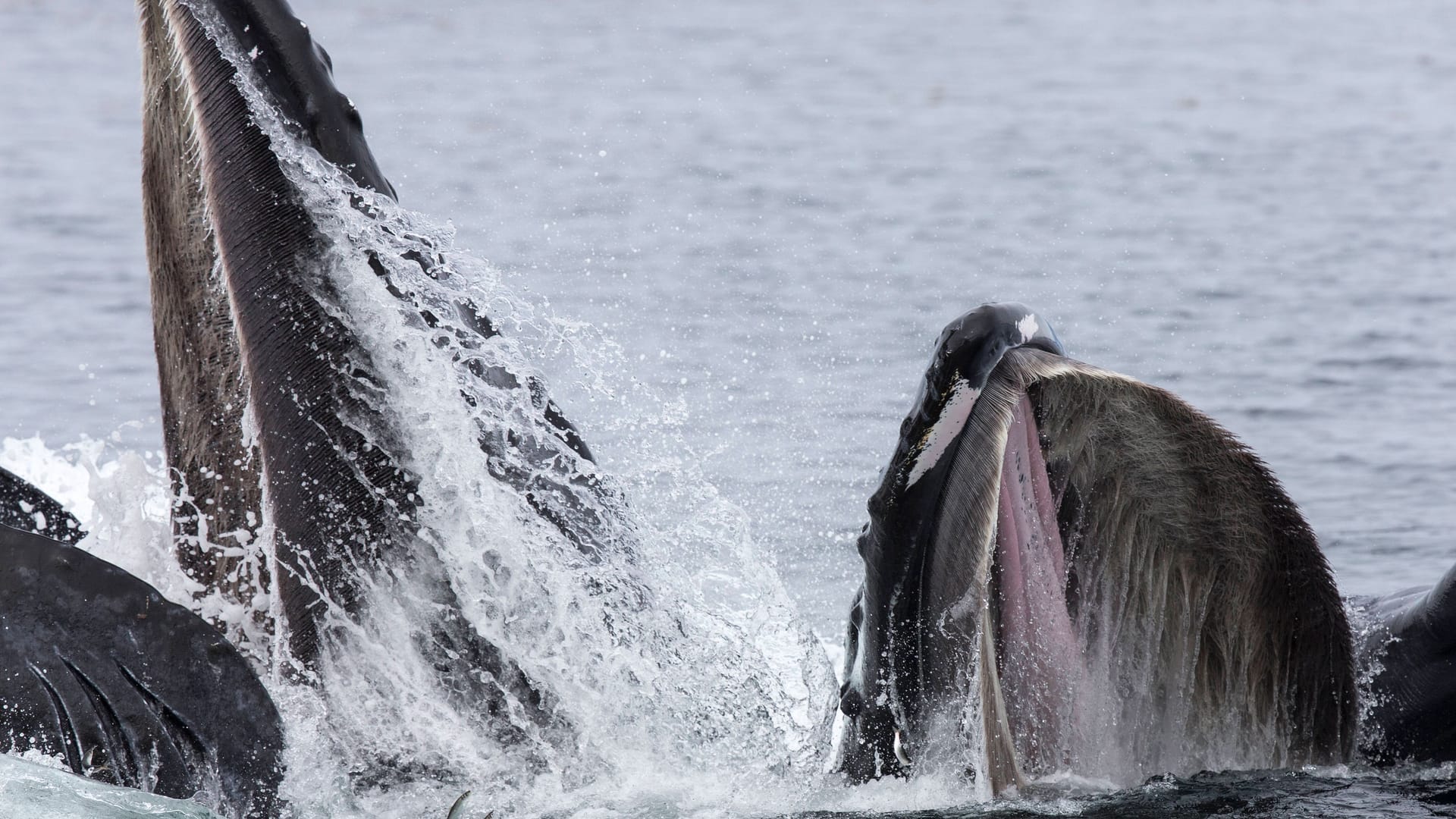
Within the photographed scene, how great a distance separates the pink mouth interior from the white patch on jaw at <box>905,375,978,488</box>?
15 cm

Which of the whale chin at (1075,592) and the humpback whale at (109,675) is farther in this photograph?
the humpback whale at (109,675)

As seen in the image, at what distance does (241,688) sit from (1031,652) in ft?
6.27

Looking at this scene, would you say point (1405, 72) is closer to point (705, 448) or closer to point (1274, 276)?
point (1274, 276)

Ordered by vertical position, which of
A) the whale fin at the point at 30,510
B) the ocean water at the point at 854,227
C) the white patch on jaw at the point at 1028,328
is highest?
the ocean water at the point at 854,227

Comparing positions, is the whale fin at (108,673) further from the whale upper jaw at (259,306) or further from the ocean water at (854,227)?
the ocean water at (854,227)

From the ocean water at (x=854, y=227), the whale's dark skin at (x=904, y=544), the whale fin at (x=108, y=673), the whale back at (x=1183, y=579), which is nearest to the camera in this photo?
the whale's dark skin at (x=904, y=544)

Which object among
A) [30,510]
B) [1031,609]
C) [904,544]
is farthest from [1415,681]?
[30,510]

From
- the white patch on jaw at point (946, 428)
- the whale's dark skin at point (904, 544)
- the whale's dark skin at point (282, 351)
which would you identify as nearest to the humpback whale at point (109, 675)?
the whale's dark skin at point (282, 351)

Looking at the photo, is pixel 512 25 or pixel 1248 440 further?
pixel 512 25

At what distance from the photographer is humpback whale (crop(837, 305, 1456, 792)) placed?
3908 mm

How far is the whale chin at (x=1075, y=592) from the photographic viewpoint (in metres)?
3.91

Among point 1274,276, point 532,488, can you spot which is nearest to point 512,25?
point 1274,276

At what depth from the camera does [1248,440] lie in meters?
9.63

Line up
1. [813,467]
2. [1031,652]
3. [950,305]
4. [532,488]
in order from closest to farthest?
1. [1031,652]
2. [532,488]
3. [813,467]
4. [950,305]
